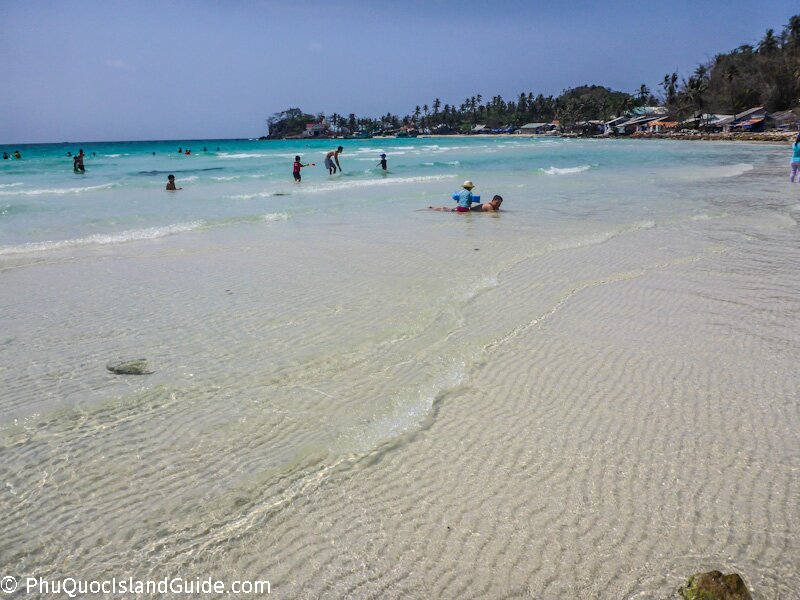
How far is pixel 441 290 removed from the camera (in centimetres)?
727

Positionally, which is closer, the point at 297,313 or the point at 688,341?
the point at 688,341

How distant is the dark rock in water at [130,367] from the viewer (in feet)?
15.8

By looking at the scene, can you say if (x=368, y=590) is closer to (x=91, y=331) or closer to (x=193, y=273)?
(x=91, y=331)

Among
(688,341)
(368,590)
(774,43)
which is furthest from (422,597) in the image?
(774,43)

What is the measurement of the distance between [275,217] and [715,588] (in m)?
13.3

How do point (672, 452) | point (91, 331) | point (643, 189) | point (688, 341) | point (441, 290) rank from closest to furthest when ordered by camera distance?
point (672, 452), point (688, 341), point (91, 331), point (441, 290), point (643, 189)

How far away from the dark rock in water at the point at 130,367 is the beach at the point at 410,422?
0.34 ft

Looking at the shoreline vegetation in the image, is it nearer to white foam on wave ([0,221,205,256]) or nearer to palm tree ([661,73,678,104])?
palm tree ([661,73,678,104])

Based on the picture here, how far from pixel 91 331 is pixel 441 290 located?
4.23 metres

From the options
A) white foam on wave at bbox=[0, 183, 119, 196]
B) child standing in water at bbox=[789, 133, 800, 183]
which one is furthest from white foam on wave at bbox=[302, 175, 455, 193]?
child standing in water at bbox=[789, 133, 800, 183]

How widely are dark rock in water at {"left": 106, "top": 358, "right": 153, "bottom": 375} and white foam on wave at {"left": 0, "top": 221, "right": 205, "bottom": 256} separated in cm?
708

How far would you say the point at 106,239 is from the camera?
1155 centimetres

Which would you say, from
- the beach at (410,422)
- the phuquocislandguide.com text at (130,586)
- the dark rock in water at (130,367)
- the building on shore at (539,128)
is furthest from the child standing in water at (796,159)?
the building on shore at (539,128)

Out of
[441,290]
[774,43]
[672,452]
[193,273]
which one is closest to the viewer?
[672,452]
